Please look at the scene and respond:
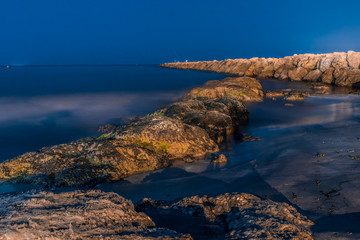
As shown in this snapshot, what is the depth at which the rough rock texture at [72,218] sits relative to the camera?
244 cm

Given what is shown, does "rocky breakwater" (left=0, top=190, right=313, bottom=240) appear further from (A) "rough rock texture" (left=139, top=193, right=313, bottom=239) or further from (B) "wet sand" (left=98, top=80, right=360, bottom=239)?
(B) "wet sand" (left=98, top=80, right=360, bottom=239)

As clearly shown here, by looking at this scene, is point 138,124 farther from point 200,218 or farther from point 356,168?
point 356,168

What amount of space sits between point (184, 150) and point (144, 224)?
418 centimetres

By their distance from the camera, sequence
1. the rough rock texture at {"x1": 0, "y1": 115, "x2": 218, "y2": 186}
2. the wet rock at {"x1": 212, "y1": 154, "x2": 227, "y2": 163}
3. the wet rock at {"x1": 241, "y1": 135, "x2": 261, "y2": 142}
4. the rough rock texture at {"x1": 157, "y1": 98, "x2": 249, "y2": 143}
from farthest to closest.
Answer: the rough rock texture at {"x1": 157, "y1": 98, "x2": 249, "y2": 143} → the wet rock at {"x1": 241, "y1": 135, "x2": 261, "y2": 142} → the wet rock at {"x1": 212, "y1": 154, "x2": 227, "y2": 163} → the rough rock texture at {"x1": 0, "y1": 115, "x2": 218, "y2": 186}

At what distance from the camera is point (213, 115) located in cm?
959

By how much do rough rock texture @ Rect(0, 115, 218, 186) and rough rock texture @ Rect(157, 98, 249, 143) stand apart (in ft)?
5.04

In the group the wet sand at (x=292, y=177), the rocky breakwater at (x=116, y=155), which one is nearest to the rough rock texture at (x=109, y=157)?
the rocky breakwater at (x=116, y=155)

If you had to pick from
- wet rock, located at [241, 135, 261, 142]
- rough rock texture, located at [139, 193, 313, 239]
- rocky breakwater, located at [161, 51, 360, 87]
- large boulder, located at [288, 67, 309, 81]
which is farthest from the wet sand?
large boulder, located at [288, 67, 309, 81]

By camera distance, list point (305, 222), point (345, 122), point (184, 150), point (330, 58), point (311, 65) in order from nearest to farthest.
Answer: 1. point (305, 222)
2. point (184, 150)
3. point (345, 122)
4. point (330, 58)
5. point (311, 65)

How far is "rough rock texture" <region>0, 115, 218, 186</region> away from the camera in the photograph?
5820mm

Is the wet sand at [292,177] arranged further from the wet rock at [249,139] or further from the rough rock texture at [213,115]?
the rough rock texture at [213,115]

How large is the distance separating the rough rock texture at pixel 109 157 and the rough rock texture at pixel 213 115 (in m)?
1.54

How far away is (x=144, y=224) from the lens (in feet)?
10.2

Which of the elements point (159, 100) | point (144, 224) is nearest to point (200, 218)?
point (144, 224)
